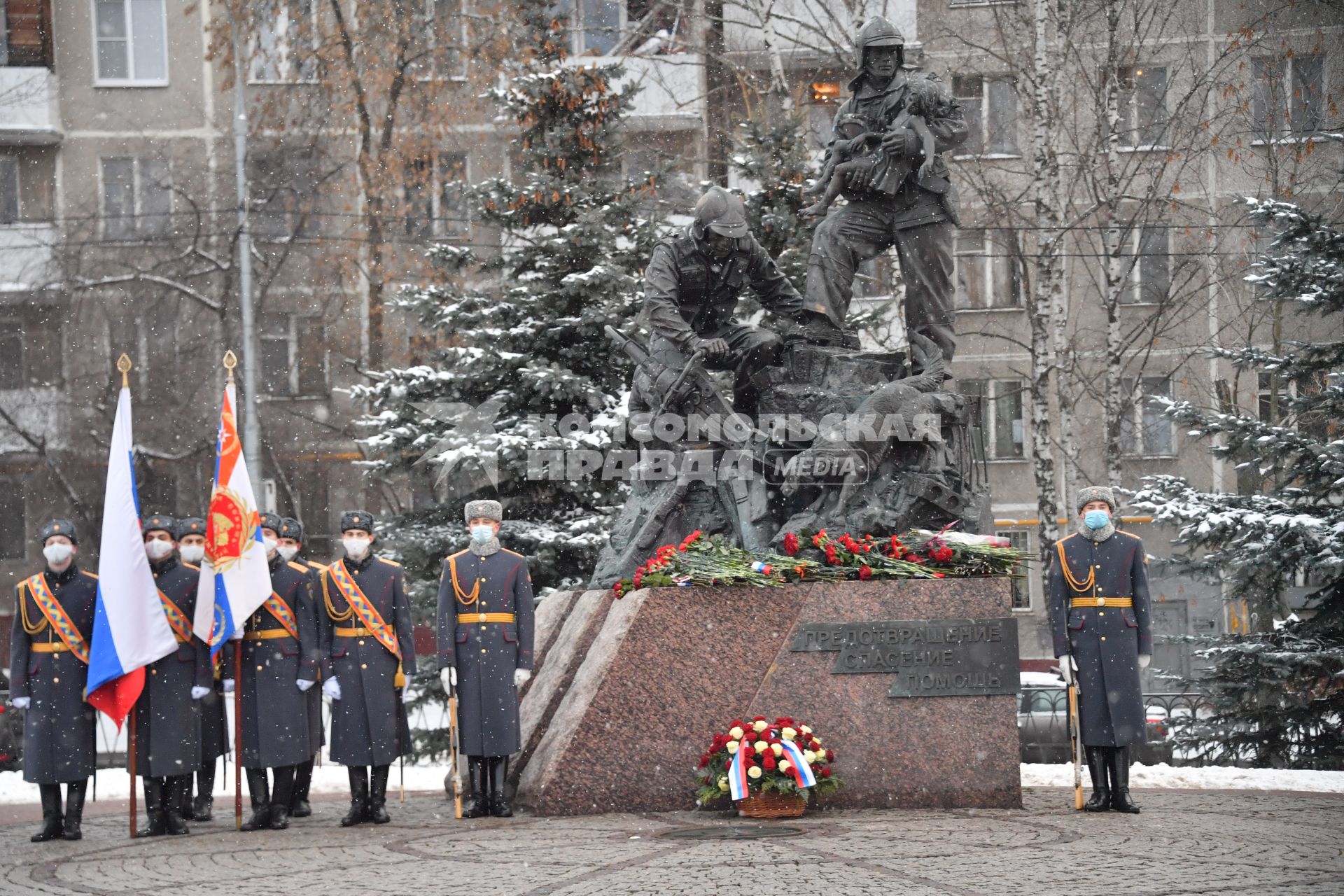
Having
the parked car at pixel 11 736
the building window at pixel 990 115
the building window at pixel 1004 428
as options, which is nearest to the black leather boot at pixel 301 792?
the parked car at pixel 11 736

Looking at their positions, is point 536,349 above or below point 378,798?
above

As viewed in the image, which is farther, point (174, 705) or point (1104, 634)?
point (174, 705)

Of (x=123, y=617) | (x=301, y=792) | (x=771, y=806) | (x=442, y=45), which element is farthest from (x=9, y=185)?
(x=771, y=806)

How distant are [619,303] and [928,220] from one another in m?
5.01

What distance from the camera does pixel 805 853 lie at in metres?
7.16

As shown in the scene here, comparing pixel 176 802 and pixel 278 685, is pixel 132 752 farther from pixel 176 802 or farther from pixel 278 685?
pixel 278 685

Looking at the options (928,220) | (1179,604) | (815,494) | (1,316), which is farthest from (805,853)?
(1,316)

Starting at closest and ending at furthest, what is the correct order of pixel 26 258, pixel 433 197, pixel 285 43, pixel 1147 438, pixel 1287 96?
1. pixel 1287 96
2. pixel 285 43
3. pixel 1147 438
4. pixel 433 197
5. pixel 26 258

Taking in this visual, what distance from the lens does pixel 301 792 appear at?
1027 centimetres

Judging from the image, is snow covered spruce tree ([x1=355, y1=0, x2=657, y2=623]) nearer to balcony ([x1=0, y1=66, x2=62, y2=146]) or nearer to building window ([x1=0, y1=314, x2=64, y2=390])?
building window ([x1=0, y1=314, x2=64, y2=390])

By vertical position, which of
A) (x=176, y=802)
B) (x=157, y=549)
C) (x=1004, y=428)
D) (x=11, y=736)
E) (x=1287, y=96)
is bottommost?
(x=11, y=736)

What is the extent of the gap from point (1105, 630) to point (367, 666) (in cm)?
408

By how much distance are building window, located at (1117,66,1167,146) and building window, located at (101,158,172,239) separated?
49.0ft

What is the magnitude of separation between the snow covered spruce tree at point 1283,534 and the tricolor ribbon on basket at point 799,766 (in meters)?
5.69
